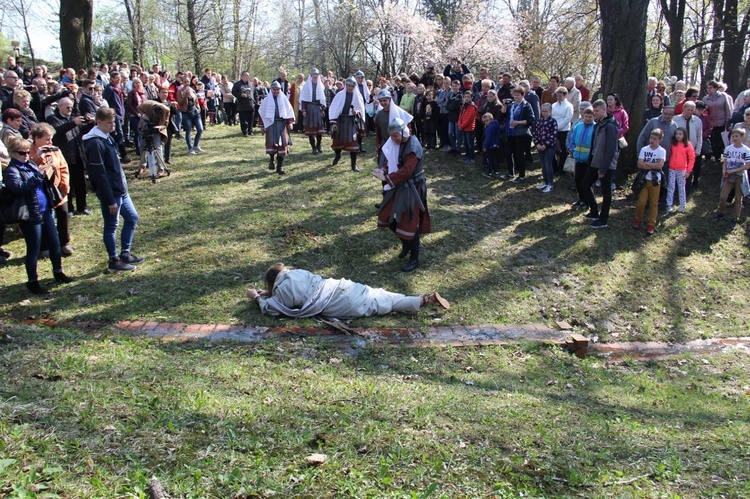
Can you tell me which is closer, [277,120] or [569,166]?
[277,120]

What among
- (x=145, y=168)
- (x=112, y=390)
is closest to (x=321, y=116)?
(x=145, y=168)

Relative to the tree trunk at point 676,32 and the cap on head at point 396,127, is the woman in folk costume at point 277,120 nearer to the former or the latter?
the cap on head at point 396,127

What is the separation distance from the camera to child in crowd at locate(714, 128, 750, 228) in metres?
10.0

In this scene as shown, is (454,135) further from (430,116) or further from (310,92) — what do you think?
(310,92)

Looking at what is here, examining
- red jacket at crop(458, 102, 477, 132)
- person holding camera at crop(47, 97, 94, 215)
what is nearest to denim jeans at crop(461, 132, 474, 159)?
red jacket at crop(458, 102, 477, 132)

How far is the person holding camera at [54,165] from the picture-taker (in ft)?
22.7

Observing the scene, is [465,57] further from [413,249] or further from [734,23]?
[413,249]

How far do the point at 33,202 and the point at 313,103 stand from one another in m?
7.91

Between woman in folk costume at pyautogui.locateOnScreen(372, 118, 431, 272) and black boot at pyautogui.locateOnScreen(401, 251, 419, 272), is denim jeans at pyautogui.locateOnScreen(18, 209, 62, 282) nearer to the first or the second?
woman in folk costume at pyautogui.locateOnScreen(372, 118, 431, 272)


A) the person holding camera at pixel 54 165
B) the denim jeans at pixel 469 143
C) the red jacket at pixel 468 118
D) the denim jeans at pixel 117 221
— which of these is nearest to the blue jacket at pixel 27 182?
the person holding camera at pixel 54 165

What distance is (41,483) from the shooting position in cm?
275

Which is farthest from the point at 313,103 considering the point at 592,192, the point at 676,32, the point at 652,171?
the point at 676,32

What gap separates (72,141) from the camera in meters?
9.17

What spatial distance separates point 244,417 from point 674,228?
30.2 ft
